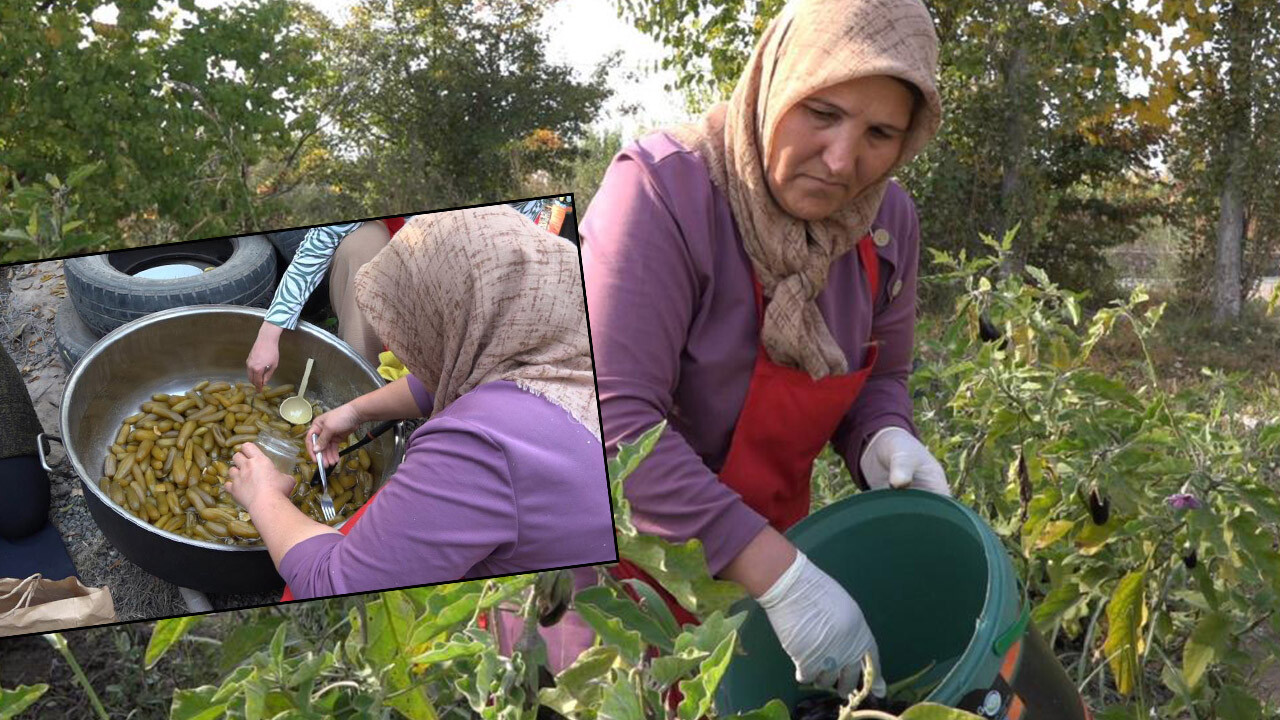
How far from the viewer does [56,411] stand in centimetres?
92

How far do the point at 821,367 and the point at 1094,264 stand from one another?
593 cm

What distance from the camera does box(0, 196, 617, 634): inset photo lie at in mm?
918

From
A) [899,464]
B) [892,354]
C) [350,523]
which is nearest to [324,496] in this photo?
[350,523]

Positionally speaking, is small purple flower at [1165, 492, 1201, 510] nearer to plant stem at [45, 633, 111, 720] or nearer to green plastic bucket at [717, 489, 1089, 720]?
green plastic bucket at [717, 489, 1089, 720]

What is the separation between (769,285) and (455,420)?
806 millimetres

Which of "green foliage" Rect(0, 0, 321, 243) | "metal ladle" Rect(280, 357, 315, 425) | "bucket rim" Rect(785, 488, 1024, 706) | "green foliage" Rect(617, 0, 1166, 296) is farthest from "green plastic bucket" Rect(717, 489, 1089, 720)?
"green foliage" Rect(617, 0, 1166, 296)

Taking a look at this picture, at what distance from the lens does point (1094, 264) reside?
7086 mm

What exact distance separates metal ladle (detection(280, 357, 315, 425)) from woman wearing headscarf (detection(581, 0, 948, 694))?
58 centimetres

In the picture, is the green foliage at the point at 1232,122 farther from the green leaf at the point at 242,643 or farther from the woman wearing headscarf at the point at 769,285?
the green leaf at the point at 242,643

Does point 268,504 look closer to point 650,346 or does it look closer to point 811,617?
point 650,346

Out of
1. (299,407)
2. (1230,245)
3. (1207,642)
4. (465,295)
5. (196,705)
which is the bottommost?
(1230,245)

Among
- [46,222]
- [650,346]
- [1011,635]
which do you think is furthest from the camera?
[46,222]

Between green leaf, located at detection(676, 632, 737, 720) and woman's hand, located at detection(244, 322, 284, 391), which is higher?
woman's hand, located at detection(244, 322, 284, 391)

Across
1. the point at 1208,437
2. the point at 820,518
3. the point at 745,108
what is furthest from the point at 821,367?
the point at 1208,437
